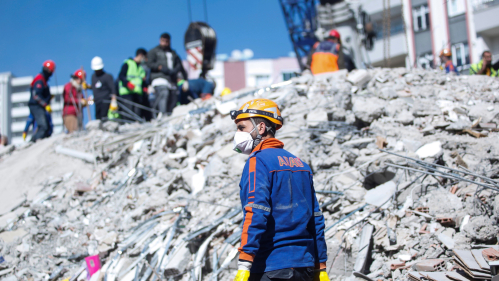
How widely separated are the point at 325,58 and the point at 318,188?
3.94 meters

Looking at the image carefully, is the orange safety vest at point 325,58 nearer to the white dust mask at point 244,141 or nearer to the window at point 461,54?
the white dust mask at point 244,141

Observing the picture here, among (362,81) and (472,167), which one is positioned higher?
(362,81)

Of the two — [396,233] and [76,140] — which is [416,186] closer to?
[396,233]

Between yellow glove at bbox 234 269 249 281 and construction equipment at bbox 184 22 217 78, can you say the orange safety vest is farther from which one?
yellow glove at bbox 234 269 249 281

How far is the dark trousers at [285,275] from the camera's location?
2342 millimetres

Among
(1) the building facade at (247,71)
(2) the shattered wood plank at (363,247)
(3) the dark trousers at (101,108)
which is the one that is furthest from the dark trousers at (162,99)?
(1) the building facade at (247,71)

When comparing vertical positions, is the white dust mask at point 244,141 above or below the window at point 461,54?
below

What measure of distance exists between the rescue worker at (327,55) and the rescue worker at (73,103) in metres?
5.11

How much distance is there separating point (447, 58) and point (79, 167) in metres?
8.47

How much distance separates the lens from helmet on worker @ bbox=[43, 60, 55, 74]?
8512 mm

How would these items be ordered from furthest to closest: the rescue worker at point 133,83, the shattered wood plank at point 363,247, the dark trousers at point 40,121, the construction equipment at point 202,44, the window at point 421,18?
the window at point 421,18 < the construction equipment at point 202,44 < the dark trousers at point 40,121 < the rescue worker at point 133,83 < the shattered wood plank at point 363,247

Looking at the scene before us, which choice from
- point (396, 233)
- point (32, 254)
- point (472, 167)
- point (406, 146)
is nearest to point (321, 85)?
point (406, 146)

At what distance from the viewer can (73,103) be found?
29.1 feet

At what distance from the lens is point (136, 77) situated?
8.51 meters
